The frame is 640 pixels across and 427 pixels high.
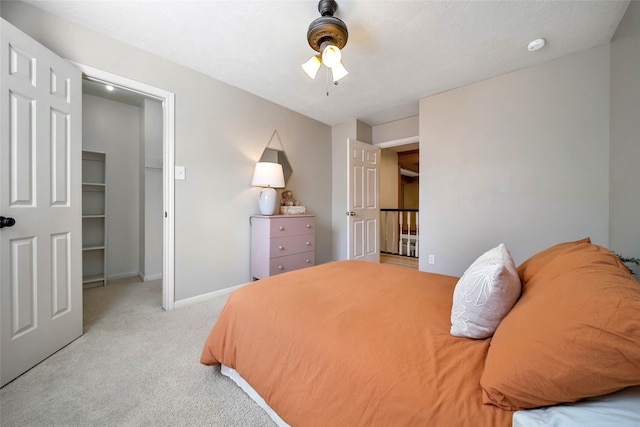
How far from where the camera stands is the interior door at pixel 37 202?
1.34m

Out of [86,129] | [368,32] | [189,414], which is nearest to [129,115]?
[86,129]

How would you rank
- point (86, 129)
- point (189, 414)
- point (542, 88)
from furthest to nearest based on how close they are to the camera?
point (86, 129) < point (542, 88) < point (189, 414)

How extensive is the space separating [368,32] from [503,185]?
202cm

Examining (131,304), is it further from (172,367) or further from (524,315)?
(524,315)

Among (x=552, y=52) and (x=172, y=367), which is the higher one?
(x=552, y=52)

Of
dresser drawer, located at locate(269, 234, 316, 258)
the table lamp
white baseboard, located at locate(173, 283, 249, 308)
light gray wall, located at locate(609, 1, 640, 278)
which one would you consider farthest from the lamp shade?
light gray wall, located at locate(609, 1, 640, 278)

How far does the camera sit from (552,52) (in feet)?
6.99

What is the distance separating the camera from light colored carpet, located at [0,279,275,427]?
1111mm

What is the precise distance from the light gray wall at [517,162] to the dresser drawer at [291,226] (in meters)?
1.47

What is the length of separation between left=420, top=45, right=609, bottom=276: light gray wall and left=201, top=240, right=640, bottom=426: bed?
143 centimetres

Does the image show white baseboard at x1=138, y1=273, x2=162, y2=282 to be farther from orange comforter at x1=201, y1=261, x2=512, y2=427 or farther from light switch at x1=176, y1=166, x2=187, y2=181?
orange comforter at x1=201, y1=261, x2=512, y2=427

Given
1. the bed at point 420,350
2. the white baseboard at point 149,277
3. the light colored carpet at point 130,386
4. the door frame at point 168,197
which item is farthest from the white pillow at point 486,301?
the white baseboard at point 149,277

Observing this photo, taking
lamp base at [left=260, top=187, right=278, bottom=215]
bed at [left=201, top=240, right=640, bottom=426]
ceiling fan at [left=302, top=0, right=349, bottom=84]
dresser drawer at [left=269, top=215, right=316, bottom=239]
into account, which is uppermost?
ceiling fan at [left=302, top=0, right=349, bottom=84]

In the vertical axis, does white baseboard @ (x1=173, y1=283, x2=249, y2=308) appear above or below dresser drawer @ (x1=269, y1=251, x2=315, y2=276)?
below
